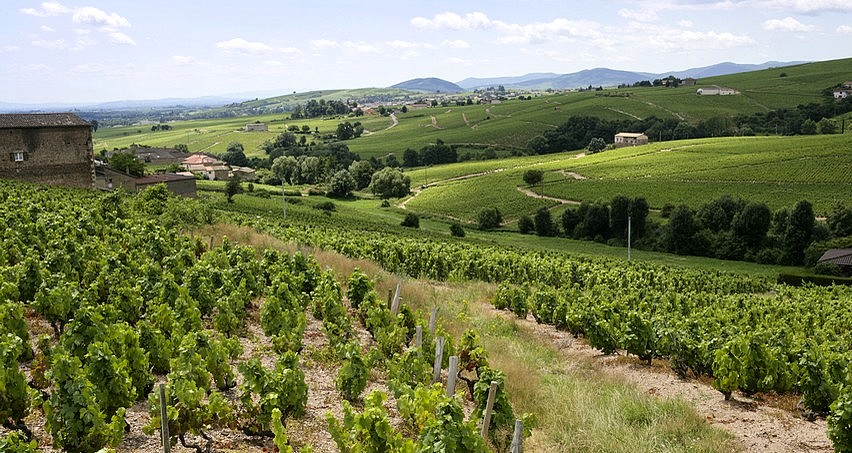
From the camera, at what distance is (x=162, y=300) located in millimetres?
13695

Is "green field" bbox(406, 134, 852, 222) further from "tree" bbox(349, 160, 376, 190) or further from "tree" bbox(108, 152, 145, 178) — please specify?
"tree" bbox(108, 152, 145, 178)

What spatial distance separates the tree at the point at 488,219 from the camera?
75.9m

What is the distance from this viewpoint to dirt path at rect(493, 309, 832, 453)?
11000 millimetres

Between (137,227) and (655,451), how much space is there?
1851cm

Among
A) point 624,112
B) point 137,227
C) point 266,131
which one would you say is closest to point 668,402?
point 137,227

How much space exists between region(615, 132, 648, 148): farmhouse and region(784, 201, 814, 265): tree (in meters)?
64.0

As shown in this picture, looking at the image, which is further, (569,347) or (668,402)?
(569,347)

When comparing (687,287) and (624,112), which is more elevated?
(624,112)

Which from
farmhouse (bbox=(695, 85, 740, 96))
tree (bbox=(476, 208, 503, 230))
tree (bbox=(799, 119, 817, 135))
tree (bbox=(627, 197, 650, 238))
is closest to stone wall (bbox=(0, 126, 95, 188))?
tree (bbox=(476, 208, 503, 230))

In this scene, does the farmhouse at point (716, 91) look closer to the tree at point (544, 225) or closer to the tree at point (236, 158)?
the tree at point (544, 225)

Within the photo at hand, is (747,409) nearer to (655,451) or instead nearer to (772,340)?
(772,340)

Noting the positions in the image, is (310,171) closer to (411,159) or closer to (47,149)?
(411,159)

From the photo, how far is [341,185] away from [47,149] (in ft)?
179

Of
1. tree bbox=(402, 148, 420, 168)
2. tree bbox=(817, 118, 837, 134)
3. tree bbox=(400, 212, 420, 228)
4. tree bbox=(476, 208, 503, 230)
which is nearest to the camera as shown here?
tree bbox=(400, 212, 420, 228)
